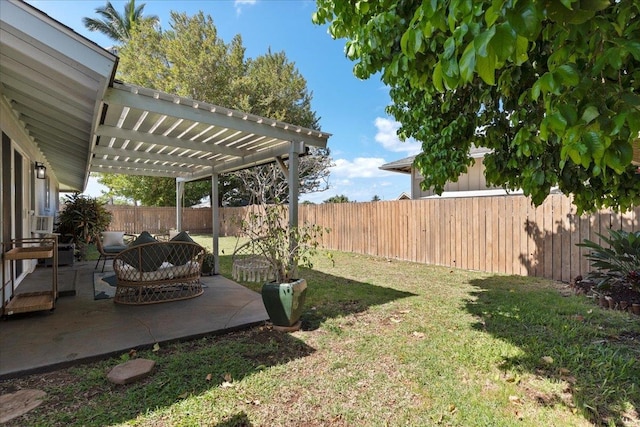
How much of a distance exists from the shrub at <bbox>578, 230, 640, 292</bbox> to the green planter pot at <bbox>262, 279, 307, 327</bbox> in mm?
4411

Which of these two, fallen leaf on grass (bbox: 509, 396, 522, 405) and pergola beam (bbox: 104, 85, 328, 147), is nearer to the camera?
fallen leaf on grass (bbox: 509, 396, 522, 405)

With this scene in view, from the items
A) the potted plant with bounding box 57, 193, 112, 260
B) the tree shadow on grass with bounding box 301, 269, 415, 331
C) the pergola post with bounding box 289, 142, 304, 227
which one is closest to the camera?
the tree shadow on grass with bounding box 301, 269, 415, 331

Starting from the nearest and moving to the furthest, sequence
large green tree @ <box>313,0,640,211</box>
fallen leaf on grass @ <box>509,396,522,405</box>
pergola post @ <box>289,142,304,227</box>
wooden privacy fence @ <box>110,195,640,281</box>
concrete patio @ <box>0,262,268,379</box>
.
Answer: large green tree @ <box>313,0,640,211</box>
fallen leaf on grass @ <box>509,396,522,405</box>
concrete patio @ <box>0,262,268,379</box>
pergola post @ <box>289,142,304,227</box>
wooden privacy fence @ <box>110,195,640,281</box>

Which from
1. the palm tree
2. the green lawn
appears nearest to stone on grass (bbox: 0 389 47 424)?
the green lawn

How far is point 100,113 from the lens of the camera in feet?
12.1

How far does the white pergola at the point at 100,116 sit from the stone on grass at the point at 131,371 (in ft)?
7.82

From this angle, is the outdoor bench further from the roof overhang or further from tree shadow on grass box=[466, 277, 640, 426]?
tree shadow on grass box=[466, 277, 640, 426]

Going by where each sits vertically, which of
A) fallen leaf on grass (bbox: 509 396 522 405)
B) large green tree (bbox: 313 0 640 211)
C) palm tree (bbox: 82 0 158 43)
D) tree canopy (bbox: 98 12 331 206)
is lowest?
fallen leaf on grass (bbox: 509 396 522 405)

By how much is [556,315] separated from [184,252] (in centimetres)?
529

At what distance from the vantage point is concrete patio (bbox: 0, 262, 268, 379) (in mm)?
2979

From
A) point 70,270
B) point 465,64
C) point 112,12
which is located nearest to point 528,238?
point 465,64

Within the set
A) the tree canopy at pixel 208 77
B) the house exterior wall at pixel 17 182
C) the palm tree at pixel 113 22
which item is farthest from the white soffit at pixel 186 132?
the palm tree at pixel 113 22

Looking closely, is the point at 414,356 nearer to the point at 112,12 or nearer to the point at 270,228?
the point at 270,228

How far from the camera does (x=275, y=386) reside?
261 cm
